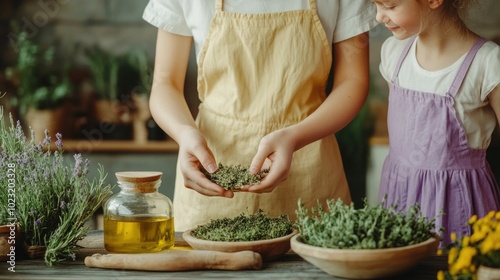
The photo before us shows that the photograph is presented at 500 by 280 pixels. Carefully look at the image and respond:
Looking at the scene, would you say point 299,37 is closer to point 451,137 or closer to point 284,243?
point 451,137

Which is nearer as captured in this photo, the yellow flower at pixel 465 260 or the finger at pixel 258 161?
the yellow flower at pixel 465 260

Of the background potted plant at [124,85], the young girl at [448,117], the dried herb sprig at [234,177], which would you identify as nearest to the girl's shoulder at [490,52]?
the young girl at [448,117]

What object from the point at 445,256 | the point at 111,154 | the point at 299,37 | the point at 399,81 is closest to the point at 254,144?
the point at 299,37

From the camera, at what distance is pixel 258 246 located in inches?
58.3

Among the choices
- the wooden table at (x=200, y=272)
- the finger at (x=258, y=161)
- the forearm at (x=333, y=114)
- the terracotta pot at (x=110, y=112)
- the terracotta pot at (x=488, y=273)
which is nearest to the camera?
the terracotta pot at (x=488, y=273)

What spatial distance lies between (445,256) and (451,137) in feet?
1.89

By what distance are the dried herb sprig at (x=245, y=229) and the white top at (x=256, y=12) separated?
2.09 ft

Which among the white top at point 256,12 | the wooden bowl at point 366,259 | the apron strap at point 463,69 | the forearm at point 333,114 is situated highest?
the white top at point 256,12

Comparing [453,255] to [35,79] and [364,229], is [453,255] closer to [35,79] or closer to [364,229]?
[364,229]

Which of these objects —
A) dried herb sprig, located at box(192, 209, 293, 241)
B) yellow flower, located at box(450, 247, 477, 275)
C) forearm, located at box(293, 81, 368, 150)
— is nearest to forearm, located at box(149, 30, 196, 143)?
forearm, located at box(293, 81, 368, 150)

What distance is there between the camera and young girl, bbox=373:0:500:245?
2.01m

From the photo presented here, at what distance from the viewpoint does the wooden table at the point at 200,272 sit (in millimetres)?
1416

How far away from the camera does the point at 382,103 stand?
4.45 m

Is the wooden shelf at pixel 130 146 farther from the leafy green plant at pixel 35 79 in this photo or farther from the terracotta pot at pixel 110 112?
the leafy green plant at pixel 35 79
